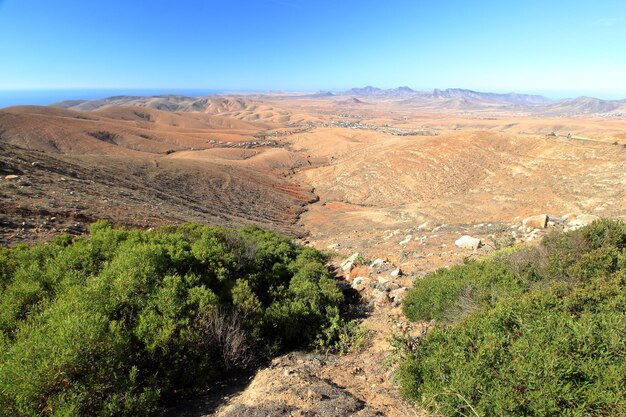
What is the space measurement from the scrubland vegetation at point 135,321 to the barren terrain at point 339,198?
26.8 inches

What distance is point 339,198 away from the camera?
33.6 metres

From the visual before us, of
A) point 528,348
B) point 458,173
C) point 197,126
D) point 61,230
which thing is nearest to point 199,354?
point 528,348

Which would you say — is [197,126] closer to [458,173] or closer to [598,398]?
[458,173]

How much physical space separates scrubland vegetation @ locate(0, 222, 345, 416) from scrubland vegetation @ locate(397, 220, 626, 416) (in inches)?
114

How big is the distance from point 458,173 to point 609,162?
453 inches

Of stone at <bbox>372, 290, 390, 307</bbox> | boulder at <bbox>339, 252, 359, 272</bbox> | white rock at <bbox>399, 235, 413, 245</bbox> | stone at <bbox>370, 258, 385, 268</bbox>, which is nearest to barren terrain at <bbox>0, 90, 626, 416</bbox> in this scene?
stone at <bbox>372, 290, 390, 307</bbox>

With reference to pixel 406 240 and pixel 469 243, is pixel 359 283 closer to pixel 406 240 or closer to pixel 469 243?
pixel 469 243

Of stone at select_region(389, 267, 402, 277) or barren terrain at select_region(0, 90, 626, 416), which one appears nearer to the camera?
→ barren terrain at select_region(0, 90, 626, 416)

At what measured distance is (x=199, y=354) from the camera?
528 centimetres

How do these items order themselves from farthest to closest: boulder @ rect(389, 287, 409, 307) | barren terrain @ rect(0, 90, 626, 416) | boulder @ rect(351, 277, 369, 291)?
boulder @ rect(351, 277, 369, 291) < boulder @ rect(389, 287, 409, 307) < barren terrain @ rect(0, 90, 626, 416)

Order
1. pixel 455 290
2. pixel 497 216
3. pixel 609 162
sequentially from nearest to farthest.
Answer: pixel 455 290, pixel 497 216, pixel 609 162

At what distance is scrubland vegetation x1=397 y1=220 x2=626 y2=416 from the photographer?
135 inches

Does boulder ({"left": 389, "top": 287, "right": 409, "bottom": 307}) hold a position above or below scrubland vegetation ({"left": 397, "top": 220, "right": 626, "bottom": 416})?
below

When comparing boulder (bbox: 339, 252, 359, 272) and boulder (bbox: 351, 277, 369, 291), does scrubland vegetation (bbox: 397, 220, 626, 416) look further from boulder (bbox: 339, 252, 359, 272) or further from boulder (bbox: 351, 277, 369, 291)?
boulder (bbox: 339, 252, 359, 272)
